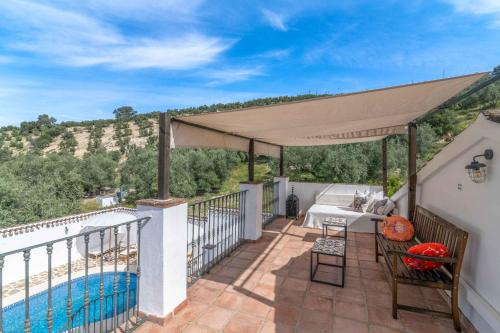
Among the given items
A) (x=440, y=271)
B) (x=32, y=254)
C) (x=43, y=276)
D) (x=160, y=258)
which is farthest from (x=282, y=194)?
(x=32, y=254)

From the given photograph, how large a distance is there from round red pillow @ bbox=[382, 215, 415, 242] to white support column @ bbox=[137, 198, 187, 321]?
11.1ft

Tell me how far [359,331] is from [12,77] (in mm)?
19466

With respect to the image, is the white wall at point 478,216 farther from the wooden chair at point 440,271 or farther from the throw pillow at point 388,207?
the throw pillow at point 388,207

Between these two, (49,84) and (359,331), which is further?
(49,84)

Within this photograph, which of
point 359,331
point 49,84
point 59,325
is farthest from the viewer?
point 49,84

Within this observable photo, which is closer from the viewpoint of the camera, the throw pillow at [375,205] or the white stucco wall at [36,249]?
the throw pillow at [375,205]

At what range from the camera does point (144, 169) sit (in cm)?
2178

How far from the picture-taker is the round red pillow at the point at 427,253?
106 inches

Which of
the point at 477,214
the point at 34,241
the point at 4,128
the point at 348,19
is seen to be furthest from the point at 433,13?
the point at 4,128

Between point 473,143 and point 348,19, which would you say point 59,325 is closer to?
point 473,143

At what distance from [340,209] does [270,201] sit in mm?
1979

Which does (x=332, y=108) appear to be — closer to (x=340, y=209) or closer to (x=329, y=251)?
(x=329, y=251)

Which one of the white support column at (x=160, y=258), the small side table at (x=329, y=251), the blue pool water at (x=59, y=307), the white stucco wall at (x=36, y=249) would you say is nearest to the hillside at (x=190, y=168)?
the white support column at (x=160, y=258)

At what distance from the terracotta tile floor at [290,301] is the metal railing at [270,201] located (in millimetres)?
2539
